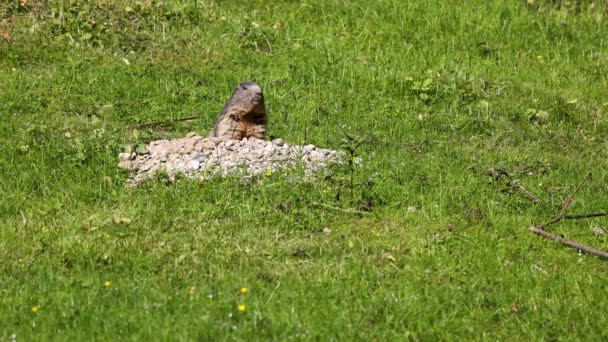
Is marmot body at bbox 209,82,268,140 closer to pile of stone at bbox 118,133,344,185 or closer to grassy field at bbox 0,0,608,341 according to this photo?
pile of stone at bbox 118,133,344,185

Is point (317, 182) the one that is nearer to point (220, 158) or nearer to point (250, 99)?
point (220, 158)

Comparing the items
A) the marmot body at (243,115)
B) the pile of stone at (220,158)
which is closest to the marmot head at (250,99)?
the marmot body at (243,115)

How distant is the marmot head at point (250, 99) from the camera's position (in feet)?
26.7

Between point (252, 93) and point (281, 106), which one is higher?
point (252, 93)

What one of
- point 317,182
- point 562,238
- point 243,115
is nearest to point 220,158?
point 243,115

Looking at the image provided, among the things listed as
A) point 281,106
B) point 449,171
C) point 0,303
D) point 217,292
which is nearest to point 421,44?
point 281,106

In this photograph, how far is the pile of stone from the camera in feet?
25.3

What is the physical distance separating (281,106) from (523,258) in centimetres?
340

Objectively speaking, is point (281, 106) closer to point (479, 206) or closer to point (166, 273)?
point (479, 206)

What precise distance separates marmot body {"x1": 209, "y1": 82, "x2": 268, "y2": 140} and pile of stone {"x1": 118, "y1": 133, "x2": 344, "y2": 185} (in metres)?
0.14

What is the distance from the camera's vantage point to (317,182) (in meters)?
7.62

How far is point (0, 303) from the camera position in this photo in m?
5.69

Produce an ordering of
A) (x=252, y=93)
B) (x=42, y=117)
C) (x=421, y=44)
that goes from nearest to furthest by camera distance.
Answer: (x=252, y=93)
(x=42, y=117)
(x=421, y=44)

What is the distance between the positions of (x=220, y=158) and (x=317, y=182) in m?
0.80
